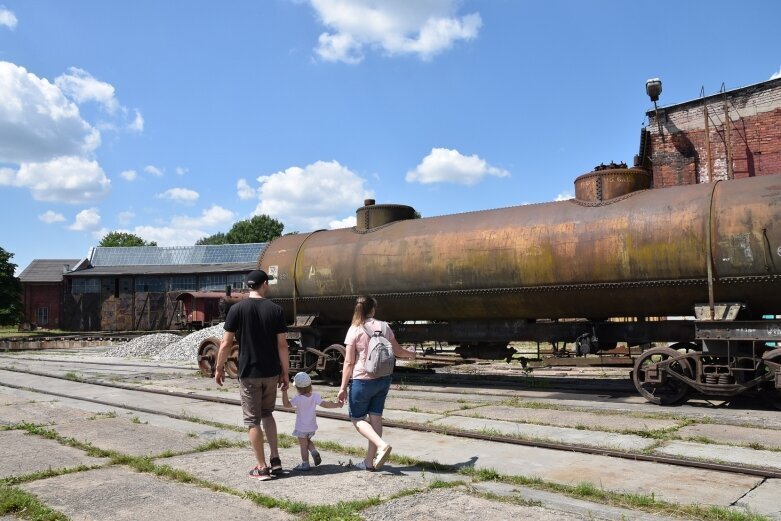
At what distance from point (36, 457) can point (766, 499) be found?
6956 millimetres

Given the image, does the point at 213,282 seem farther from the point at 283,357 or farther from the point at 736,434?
the point at 736,434

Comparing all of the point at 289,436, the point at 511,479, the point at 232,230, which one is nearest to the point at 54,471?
the point at 289,436

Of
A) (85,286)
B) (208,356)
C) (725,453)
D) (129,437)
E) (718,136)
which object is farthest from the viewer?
(85,286)

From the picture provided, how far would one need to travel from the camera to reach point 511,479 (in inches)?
212

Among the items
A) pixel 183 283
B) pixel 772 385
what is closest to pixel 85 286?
pixel 183 283

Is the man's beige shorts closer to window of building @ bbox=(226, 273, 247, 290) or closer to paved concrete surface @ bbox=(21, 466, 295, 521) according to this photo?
paved concrete surface @ bbox=(21, 466, 295, 521)

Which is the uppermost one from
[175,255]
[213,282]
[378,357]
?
[175,255]

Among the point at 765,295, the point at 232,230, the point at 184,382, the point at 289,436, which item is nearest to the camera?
the point at 289,436

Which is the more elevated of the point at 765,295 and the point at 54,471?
the point at 765,295

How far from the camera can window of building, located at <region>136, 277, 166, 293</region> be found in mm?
50500

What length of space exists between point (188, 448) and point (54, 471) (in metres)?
1.41

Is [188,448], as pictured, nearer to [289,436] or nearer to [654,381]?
[289,436]

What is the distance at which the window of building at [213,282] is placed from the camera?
50531mm

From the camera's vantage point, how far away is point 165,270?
5244 cm
